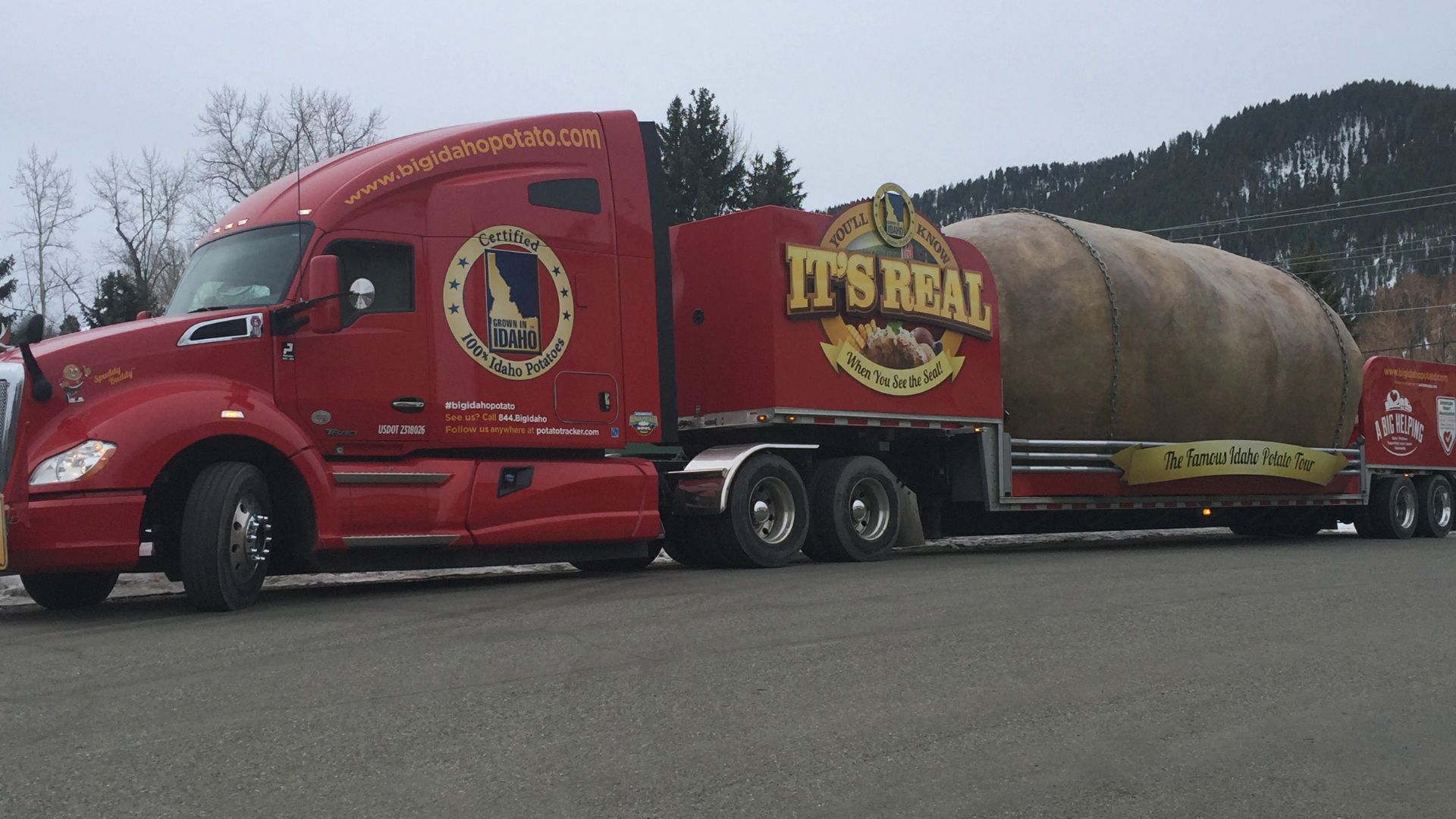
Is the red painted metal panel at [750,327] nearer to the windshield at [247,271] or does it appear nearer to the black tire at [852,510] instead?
the black tire at [852,510]

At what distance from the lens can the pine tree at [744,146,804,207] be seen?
170 feet

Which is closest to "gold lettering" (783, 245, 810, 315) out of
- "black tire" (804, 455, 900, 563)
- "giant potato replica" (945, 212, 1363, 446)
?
"black tire" (804, 455, 900, 563)

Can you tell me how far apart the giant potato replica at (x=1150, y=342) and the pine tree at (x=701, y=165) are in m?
33.6

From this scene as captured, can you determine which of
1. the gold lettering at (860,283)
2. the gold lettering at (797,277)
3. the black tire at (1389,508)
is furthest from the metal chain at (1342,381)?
the gold lettering at (797,277)

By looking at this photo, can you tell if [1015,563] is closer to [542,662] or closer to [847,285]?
[847,285]

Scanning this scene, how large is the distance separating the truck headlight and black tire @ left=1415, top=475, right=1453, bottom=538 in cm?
1840

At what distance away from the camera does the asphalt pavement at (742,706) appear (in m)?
4.28

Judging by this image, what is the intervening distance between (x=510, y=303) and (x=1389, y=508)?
14.4 meters

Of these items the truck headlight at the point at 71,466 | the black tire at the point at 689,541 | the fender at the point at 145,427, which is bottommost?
the black tire at the point at 689,541

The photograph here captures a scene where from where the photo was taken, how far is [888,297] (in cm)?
1336

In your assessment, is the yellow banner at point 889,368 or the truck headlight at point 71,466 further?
the yellow banner at point 889,368

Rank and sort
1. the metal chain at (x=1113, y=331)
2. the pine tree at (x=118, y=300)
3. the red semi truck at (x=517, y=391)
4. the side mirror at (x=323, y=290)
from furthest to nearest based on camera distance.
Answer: the pine tree at (x=118, y=300) → the metal chain at (x=1113, y=331) → the side mirror at (x=323, y=290) → the red semi truck at (x=517, y=391)

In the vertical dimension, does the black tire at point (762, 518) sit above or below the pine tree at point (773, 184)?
below

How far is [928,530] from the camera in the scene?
48.6 ft
